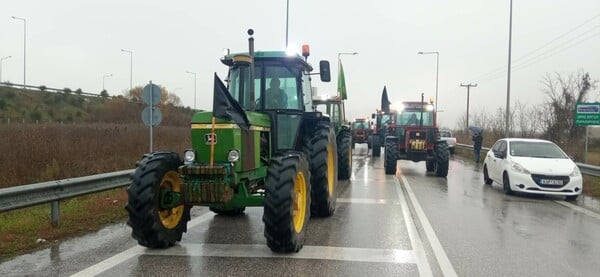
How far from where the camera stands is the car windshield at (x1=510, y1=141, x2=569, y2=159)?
12675 mm

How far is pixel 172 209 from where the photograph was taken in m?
6.54

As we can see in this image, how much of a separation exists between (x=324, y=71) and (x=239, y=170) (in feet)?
10.6

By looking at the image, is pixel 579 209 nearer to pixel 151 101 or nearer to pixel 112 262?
pixel 112 262

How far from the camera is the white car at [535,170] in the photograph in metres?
11.4

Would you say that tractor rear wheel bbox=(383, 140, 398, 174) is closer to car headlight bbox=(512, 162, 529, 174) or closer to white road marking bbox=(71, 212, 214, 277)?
car headlight bbox=(512, 162, 529, 174)

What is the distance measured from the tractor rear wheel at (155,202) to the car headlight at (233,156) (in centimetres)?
69

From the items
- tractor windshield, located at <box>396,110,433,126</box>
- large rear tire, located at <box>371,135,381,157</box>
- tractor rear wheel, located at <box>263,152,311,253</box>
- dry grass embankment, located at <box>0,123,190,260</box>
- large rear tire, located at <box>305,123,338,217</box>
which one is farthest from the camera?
large rear tire, located at <box>371,135,381,157</box>

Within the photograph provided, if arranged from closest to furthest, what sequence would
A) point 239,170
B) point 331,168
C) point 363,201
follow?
point 239,170 → point 331,168 → point 363,201

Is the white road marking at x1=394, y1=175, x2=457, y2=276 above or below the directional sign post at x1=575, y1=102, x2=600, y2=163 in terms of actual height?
below

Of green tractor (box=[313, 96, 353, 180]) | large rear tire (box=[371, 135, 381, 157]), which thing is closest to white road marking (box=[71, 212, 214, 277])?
green tractor (box=[313, 96, 353, 180])

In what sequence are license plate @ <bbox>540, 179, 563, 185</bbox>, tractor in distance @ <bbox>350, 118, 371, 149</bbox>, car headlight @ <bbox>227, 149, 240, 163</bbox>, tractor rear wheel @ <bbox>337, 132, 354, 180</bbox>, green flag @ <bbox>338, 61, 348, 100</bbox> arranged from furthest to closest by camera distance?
tractor in distance @ <bbox>350, 118, 371, 149</bbox> → green flag @ <bbox>338, 61, 348, 100</bbox> → tractor rear wheel @ <bbox>337, 132, 354, 180</bbox> → license plate @ <bbox>540, 179, 563, 185</bbox> → car headlight @ <bbox>227, 149, 240, 163</bbox>

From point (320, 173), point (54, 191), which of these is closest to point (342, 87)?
point (320, 173)

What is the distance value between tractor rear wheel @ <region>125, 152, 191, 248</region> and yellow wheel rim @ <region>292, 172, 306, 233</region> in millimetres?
1505

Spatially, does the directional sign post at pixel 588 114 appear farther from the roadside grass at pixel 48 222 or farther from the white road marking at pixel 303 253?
the roadside grass at pixel 48 222
